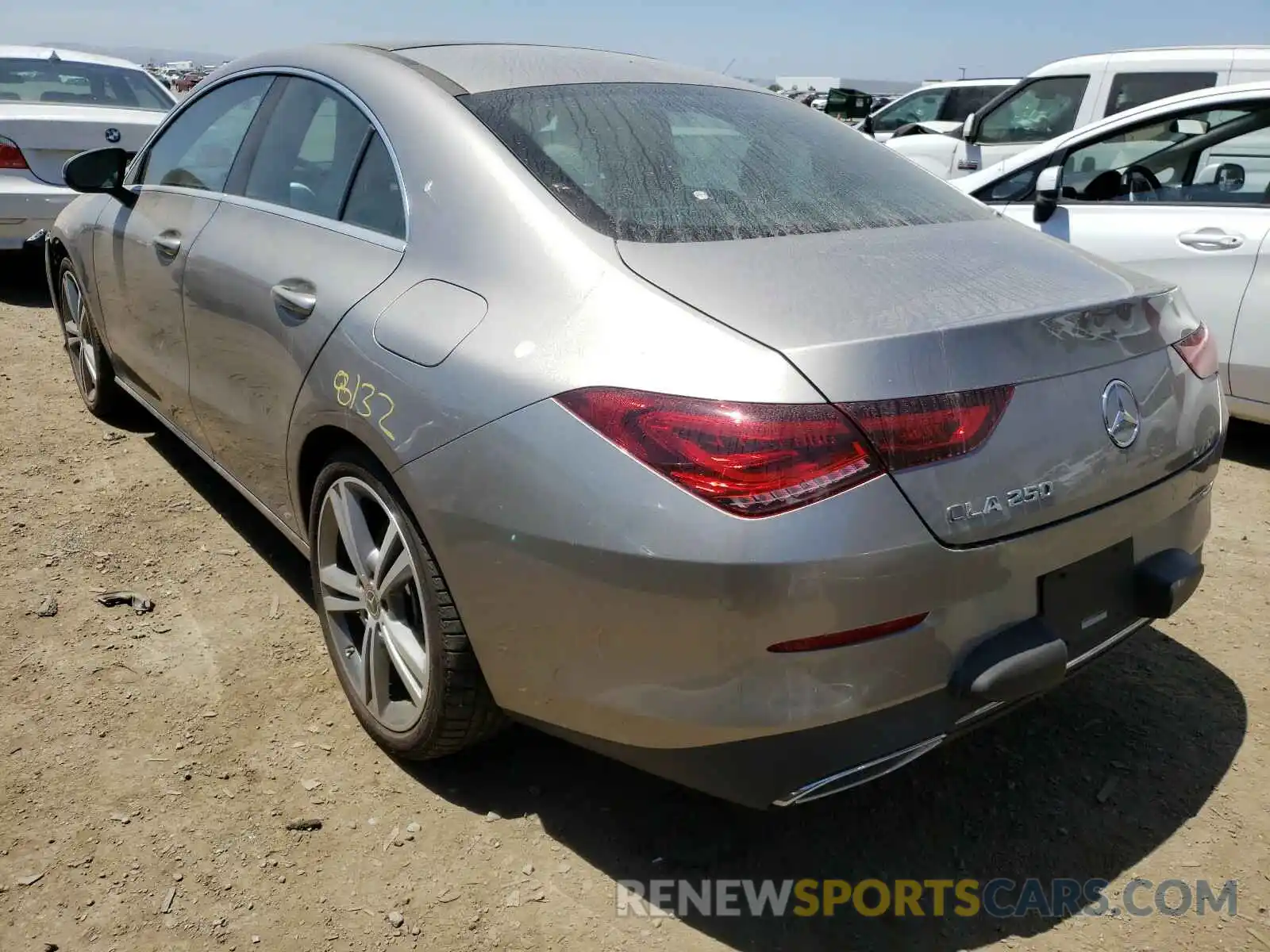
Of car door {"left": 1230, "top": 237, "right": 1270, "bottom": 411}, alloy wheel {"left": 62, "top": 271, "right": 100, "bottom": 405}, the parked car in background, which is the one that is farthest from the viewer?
the parked car in background

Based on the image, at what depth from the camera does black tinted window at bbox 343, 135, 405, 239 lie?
237 centimetres

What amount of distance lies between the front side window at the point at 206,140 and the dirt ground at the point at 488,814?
52.9 inches

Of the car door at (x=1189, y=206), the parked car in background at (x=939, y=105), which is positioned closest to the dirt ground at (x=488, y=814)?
the car door at (x=1189, y=206)

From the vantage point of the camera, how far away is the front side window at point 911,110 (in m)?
13.2

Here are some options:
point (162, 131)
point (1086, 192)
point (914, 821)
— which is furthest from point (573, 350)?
point (1086, 192)

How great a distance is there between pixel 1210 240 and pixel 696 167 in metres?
2.96

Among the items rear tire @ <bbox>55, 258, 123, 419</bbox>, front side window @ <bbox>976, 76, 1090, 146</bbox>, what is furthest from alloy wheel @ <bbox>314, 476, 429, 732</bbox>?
front side window @ <bbox>976, 76, 1090, 146</bbox>

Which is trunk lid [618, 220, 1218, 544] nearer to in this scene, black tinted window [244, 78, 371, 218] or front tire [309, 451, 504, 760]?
front tire [309, 451, 504, 760]

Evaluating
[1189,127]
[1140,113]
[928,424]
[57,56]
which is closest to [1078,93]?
[1189,127]

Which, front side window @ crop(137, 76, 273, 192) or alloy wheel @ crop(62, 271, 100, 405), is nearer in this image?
front side window @ crop(137, 76, 273, 192)

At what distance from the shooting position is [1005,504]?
177 centimetres

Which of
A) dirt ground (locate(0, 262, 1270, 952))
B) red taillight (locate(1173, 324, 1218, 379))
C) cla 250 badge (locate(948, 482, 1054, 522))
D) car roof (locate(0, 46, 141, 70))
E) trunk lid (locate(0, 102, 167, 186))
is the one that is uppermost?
car roof (locate(0, 46, 141, 70))

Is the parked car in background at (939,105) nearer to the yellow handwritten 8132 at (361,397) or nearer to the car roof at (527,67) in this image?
the car roof at (527,67)

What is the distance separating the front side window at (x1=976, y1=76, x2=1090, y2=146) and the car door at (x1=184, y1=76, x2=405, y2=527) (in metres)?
6.13
